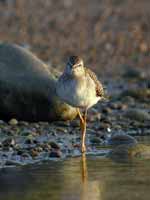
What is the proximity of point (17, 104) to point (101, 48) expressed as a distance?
25.4 feet

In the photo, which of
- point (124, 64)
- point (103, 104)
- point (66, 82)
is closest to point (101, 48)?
point (124, 64)

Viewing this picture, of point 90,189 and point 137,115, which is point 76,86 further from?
point 137,115

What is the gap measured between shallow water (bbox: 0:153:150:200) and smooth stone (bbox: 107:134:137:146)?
962 mm

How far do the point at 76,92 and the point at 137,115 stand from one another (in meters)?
2.79

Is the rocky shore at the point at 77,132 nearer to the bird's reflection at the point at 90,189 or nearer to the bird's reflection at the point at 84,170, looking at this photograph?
the bird's reflection at the point at 84,170

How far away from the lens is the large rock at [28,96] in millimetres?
13289

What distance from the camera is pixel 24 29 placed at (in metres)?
21.4

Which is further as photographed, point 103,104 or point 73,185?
point 103,104

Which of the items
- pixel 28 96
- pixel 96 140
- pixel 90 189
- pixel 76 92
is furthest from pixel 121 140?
pixel 90 189

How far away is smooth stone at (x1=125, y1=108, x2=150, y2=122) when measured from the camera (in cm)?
1420

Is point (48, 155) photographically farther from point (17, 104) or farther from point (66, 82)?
point (17, 104)

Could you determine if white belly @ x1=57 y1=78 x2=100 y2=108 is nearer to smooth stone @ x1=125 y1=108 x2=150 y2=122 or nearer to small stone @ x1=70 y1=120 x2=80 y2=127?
small stone @ x1=70 y1=120 x2=80 y2=127

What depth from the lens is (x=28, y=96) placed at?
13.3 meters

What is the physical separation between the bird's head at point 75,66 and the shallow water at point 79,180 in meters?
1.16
